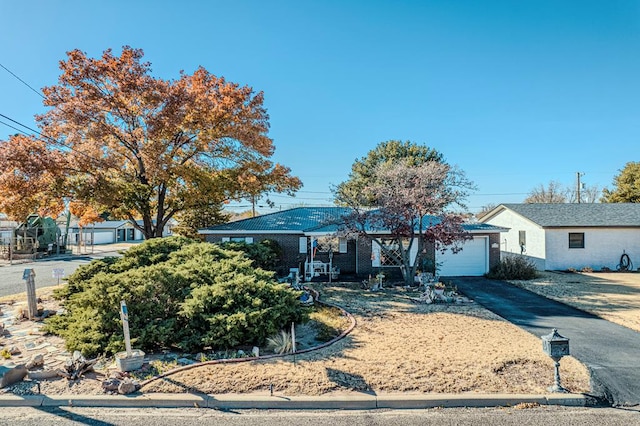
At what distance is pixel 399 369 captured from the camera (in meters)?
6.15

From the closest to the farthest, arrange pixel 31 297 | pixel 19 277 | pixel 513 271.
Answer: pixel 31 297 < pixel 513 271 < pixel 19 277

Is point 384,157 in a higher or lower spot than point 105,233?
higher

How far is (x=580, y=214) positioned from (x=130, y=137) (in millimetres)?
25657

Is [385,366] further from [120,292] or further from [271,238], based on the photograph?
[271,238]

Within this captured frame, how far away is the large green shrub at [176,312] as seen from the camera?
7023 mm

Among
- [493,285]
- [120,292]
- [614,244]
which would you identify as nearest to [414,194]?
[493,285]

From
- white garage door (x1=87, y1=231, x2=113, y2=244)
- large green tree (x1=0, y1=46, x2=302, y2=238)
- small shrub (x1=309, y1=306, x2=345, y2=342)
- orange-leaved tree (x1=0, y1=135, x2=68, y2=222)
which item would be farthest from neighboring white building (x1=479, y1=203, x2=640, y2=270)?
white garage door (x1=87, y1=231, x2=113, y2=244)

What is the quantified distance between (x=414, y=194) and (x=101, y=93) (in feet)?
46.8

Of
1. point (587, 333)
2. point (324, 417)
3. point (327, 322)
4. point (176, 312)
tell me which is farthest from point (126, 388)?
point (587, 333)

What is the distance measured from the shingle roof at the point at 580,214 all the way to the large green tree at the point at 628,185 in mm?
9886

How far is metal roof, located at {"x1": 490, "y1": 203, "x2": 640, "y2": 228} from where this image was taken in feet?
66.4

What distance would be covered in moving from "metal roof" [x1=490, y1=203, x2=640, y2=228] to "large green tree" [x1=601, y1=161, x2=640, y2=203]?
32.4 ft

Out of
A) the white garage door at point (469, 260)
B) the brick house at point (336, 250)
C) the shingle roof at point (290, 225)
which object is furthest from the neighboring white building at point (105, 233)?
the white garage door at point (469, 260)

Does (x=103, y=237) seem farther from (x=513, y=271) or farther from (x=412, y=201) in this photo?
(x=513, y=271)
